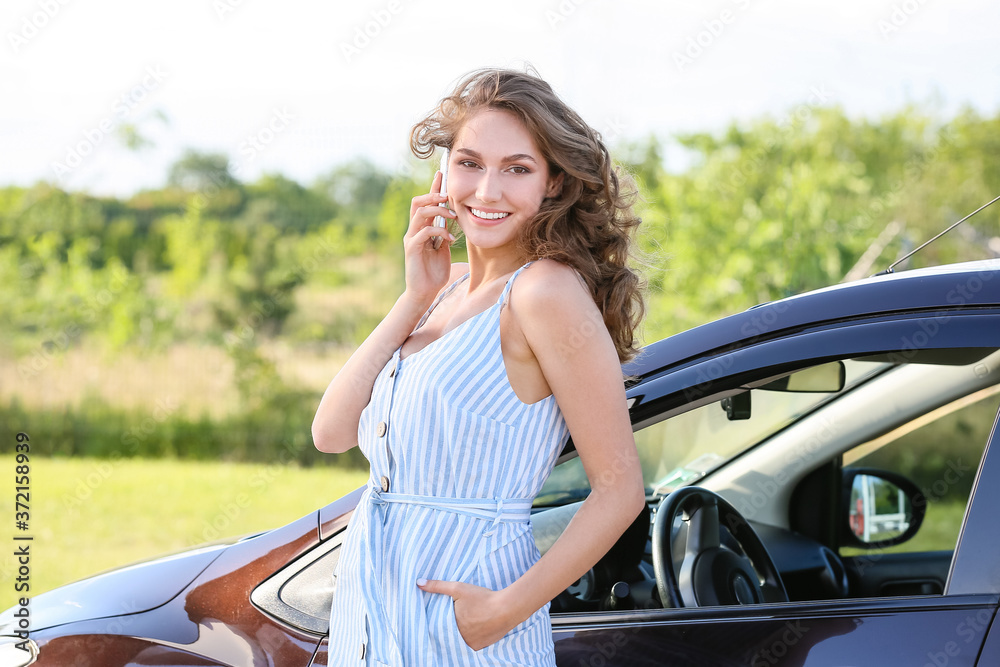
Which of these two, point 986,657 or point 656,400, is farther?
point 656,400

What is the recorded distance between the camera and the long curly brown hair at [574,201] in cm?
146

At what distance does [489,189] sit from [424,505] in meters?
0.55

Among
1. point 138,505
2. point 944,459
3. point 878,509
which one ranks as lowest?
point 138,505

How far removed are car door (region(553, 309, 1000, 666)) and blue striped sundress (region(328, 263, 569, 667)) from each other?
0.74 ft

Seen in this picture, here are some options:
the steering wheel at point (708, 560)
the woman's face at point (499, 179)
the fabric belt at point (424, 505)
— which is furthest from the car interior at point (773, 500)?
the woman's face at point (499, 179)

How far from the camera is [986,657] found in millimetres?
1377

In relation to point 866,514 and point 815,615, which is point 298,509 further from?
point 815,615

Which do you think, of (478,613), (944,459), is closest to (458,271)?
(478,613)

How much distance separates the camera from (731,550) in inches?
80.0

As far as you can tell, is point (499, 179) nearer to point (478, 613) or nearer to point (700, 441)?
point (478, 613)

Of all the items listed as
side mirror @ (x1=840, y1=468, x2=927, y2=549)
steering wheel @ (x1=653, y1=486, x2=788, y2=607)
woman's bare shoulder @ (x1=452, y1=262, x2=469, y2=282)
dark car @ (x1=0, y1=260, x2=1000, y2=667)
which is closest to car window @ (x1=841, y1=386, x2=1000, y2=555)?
side mirror @ (x1=840, y1=468, x2=927, y2=549)

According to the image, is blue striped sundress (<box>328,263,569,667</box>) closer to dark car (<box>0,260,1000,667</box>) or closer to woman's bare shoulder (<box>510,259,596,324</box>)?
woman's bare shoulder (<box>510,259,596,324</box>)

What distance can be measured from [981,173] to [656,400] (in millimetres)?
6352

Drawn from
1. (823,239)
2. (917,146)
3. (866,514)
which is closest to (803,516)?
(866,514)
